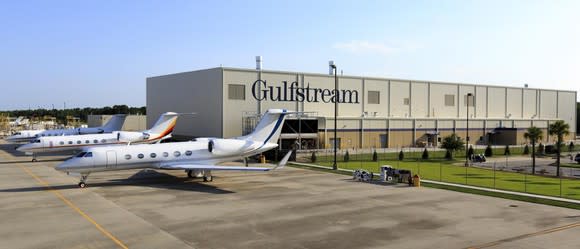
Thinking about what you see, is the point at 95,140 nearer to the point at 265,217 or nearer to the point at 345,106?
the point at 265,217

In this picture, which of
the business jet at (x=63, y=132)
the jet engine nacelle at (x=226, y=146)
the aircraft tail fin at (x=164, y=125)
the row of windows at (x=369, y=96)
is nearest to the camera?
the jet engine nacelle at (x=226, y=146)

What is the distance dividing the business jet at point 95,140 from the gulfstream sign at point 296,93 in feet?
45.6

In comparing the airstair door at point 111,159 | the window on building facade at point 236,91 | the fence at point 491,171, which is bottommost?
the fence at point 491,171

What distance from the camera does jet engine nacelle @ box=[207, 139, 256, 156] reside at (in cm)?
3272

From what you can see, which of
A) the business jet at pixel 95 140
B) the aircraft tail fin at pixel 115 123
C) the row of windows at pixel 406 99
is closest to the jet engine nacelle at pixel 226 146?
the business jet at pixel 95 140

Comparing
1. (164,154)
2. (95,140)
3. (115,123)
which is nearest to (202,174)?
(164,154)

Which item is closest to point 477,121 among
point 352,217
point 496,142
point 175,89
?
point 496,142

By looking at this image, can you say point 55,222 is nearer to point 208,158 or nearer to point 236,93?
point 208,158

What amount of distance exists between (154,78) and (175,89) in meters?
9.15

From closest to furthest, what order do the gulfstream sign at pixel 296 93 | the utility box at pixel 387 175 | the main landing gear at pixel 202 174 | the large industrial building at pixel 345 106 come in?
the main landing gear at pixel 202 174 → the utility box at pixel 387 175 → the large industrial building at pixel 345 106 → the gulfstream sign at pixel 296 93

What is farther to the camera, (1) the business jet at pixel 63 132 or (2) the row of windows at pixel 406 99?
(2) the row of windows at pixel 406 99

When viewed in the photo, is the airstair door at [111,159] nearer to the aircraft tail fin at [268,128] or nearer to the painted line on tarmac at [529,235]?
the aircraft tail fin at [268,128]

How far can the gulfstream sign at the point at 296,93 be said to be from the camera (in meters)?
62.8

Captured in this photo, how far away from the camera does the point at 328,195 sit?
2667 cm
